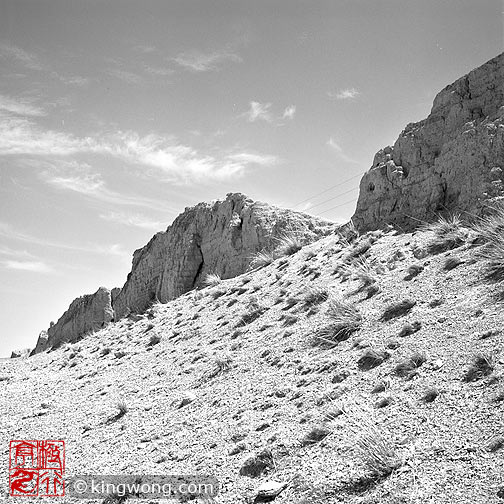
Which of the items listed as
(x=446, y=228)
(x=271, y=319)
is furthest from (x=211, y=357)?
(x=446, y=228)

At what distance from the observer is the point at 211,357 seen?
11719 mm

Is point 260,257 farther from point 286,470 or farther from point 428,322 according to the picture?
point 286,470

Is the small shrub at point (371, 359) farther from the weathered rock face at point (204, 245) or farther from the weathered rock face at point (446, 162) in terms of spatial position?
the weathered rock face at point (204, 245)

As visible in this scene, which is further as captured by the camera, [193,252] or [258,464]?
[193,252]

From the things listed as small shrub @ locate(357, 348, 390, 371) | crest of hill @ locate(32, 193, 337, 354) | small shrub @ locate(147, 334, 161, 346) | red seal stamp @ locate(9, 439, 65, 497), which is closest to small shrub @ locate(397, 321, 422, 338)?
small shrub @ locate(357, 348, 390, 371)

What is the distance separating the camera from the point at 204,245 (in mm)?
25141

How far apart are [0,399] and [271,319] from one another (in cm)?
958

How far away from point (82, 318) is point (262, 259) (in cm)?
1671

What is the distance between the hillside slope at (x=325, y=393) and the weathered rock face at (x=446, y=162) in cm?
119

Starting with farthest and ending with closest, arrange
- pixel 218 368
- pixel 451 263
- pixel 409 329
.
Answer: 1. pixel 218 368
2. pixel 451 263
3. pixel 409 329

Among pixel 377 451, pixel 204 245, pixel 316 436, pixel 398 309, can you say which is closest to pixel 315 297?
pixel 398 309

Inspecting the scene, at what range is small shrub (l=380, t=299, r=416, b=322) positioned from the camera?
868 centimetres

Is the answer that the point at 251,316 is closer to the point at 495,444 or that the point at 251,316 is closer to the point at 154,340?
the point at 154,340

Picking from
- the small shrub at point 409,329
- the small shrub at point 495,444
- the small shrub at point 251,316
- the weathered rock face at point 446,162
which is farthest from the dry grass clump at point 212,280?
the small shrub at point 495,444
